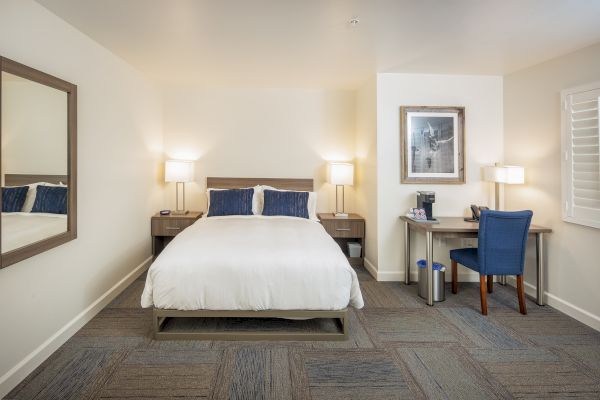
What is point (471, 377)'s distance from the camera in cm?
227

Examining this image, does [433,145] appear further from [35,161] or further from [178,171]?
[35,161]

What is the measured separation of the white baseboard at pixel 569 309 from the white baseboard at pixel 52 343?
431 centimetres

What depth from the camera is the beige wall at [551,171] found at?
3082mm

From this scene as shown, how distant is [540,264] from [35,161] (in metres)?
4.34

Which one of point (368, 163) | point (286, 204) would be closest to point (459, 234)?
point (368, 163)

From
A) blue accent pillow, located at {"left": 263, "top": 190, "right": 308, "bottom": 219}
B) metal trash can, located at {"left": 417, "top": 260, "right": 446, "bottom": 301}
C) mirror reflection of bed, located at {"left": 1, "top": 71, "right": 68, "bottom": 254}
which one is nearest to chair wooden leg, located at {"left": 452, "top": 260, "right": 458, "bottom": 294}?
metal trash can, located at {"left": 417, "top": 260, "right": 446, "bottom": 301}

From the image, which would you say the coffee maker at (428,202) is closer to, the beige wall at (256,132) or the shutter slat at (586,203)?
the shutter slat at (586,203)

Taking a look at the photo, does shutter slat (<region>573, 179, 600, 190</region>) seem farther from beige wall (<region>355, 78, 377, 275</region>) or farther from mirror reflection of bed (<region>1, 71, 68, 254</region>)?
mirror reflection of bed (<region>1, 71, 68, 254</region>)

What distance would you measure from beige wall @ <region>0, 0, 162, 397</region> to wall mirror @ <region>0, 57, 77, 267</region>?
127 mm

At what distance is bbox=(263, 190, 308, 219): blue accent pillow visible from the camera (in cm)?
444

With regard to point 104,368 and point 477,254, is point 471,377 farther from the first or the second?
point 104,368

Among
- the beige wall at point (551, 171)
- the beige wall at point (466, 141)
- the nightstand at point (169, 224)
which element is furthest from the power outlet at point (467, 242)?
the nightstand at point (169, 224)

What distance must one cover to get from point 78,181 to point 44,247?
2.28 feet

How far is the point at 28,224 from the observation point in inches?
89.5
